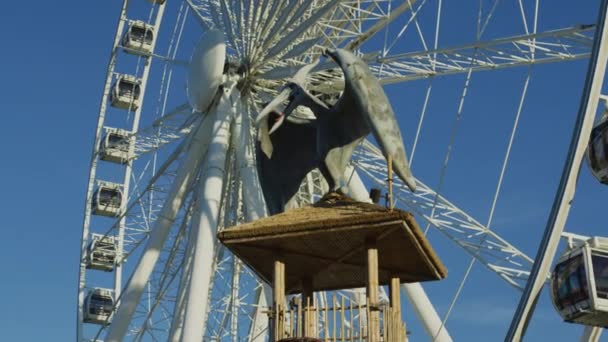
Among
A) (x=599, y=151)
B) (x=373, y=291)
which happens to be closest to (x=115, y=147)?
(x=599, y=151)

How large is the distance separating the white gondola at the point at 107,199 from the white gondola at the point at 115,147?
0.73 m

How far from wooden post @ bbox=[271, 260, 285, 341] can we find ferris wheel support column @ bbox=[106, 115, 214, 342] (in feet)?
34.4

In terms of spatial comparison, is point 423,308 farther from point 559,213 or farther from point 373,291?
point 373,291

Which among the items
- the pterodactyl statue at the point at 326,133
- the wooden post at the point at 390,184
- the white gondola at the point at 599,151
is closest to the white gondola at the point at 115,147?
the pterodactyl statue at the point at 326,133

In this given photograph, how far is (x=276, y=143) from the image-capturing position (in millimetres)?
16438

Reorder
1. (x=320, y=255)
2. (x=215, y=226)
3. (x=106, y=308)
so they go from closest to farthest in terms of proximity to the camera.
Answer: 1. (x=320, y=255)
2. (x=215, y=226)
3. (x=106, y=308)

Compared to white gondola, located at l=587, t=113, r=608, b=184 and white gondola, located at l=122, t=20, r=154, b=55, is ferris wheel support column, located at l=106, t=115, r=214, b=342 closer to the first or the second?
white gondola, located at l=122, t=20, r=154, b=55

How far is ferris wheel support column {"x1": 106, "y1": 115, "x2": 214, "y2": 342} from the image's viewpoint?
24.1 metres

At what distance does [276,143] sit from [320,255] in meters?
2.52

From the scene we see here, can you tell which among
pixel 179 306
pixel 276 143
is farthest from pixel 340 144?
pixel 179 306

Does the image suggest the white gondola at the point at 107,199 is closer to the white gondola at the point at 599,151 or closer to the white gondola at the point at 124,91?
the white gondola at the point at 124,91

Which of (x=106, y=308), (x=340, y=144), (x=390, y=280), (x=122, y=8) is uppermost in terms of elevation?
(x=122, y=8)

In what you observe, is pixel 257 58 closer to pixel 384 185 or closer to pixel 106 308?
pixel 384 185

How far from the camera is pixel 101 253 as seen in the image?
31.7 m
